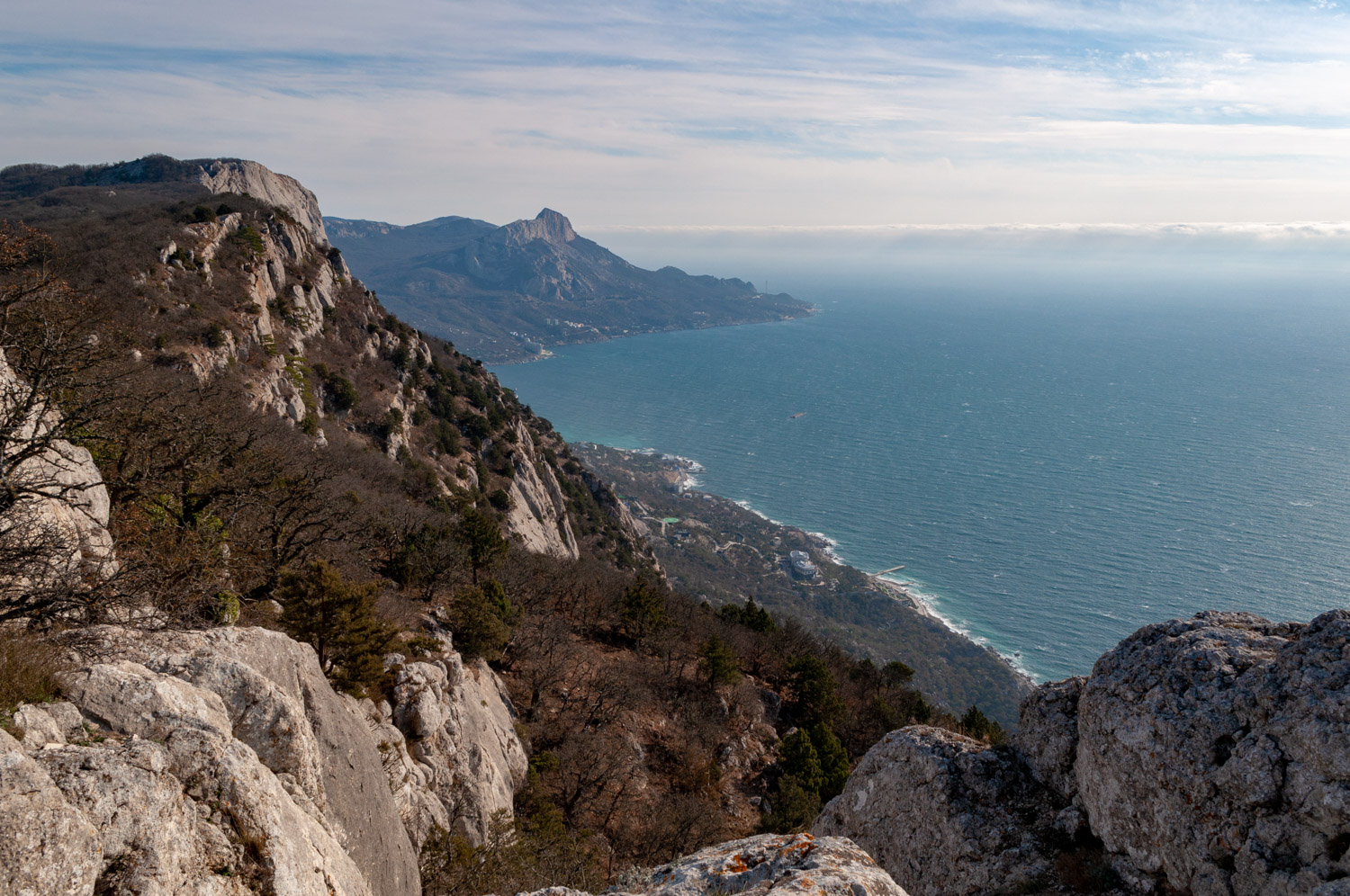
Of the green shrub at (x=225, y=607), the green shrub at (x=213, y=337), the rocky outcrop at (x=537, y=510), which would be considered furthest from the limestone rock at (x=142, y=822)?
the rocky outcrop at (x=537, y=510)

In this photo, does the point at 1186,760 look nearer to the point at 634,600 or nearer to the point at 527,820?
the point at 527,820

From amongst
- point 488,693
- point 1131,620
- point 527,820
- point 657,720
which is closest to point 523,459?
point 657,720

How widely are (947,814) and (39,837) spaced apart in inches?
467

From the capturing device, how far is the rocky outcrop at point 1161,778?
24.9ft

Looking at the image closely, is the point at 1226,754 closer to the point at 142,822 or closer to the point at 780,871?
the point at 780,871

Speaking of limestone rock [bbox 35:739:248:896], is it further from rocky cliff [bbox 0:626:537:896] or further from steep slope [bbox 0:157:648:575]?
steep slope [bbox 0:157:648:575]

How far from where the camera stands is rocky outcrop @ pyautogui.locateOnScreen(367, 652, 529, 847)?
1727cm

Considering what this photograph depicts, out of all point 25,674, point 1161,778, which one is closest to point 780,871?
point 1161,778

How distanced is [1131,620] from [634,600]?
78.6 meters

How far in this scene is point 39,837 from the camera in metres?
5.01

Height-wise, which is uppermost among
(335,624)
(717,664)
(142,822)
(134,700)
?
(134,700)

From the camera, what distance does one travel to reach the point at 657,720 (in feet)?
110

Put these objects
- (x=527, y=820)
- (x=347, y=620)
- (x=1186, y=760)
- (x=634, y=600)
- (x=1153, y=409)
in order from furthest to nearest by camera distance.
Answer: (x=1153, y=409) → (x=634, y=600) → (x=527, y=820) → (x=347, y=620) → (x=1186, y=760)

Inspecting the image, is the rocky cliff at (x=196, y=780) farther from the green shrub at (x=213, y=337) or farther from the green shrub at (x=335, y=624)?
the green shrub at (x=213, y=337)
